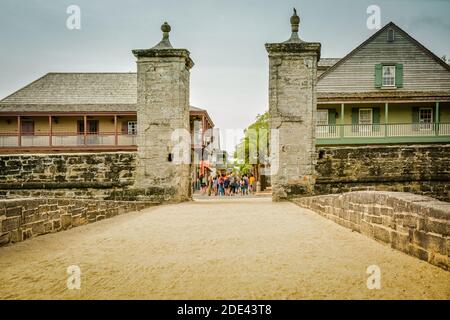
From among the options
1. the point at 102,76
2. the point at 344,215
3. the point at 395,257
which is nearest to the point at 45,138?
the point at 102,76

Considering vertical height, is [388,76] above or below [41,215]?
above

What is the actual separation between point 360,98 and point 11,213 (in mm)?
22336

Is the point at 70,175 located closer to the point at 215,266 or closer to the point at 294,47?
the point at 294,47

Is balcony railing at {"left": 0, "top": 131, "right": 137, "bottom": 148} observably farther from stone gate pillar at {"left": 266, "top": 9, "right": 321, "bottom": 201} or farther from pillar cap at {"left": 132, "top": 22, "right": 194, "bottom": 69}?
stone gate pillar at {"left": 266, "top": 9, "right": 321, "bottom": 201}

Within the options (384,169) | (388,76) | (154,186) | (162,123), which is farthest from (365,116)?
(154,186)

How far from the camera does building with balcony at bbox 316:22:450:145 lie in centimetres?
2461

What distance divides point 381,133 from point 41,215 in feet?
72.1

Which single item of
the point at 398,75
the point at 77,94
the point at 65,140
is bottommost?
the point at 65,140

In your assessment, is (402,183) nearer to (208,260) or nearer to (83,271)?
(208,260)

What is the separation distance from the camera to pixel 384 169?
1531 cm

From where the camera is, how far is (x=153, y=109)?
15117 millimetres

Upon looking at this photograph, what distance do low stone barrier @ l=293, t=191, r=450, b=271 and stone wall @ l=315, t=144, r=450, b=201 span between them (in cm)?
724

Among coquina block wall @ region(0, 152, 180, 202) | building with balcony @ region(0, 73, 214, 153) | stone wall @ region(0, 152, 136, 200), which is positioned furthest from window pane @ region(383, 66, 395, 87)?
stone wall @ region(0, 152, 136, 200)

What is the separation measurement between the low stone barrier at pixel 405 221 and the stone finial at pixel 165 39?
32.6 ft
